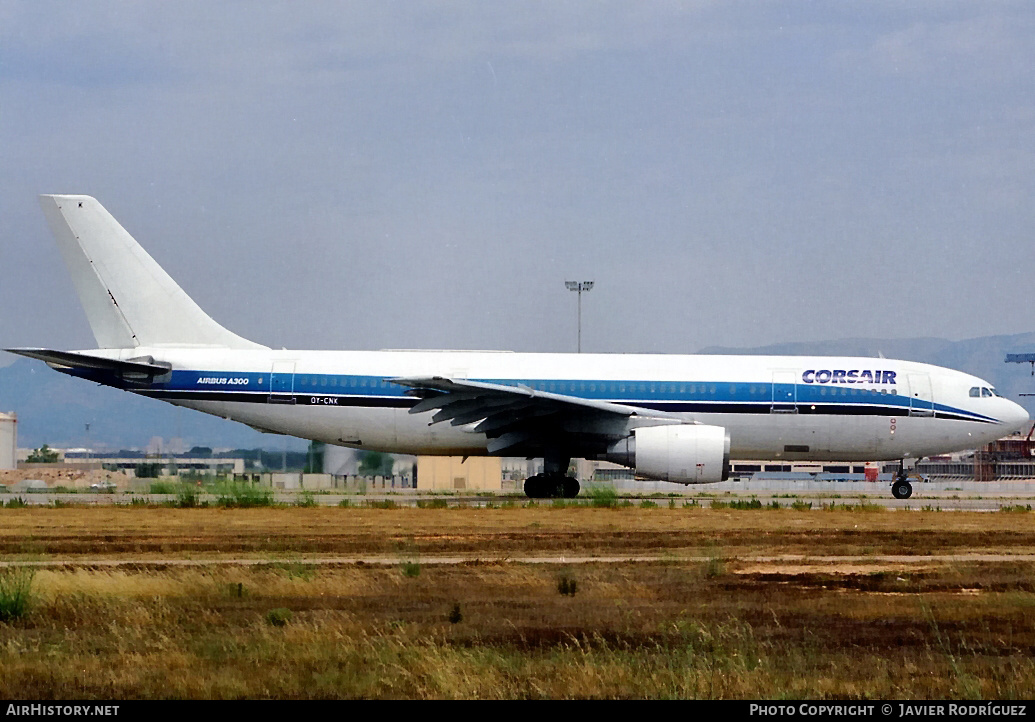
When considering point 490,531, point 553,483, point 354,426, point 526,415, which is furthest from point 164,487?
point 490,531

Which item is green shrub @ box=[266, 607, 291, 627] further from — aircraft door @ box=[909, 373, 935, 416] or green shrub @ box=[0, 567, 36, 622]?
aircraft door @ box=[909, 373, 935, 416]

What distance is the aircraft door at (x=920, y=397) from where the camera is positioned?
113 feet

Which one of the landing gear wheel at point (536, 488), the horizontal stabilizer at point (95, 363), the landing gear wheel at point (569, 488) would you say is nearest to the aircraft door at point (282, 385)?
the horizontal stabilizer at point (95, 363)

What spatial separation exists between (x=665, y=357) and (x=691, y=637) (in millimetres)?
23110

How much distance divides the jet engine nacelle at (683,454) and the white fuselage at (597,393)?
230 centimetres

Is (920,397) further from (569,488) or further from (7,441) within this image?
(7,441)

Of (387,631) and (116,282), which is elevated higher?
(116,282)

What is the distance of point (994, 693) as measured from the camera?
30.5 feet

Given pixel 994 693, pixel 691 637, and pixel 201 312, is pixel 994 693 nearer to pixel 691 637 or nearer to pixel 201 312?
pixel 691 637

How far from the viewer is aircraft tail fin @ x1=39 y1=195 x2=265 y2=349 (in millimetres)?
35156

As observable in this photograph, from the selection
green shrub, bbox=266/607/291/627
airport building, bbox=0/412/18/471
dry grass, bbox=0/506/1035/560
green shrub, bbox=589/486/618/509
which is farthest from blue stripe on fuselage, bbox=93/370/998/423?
airport building, bbox=0/412/18/471

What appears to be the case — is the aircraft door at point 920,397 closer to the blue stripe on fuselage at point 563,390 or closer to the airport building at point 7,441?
the blue stripe on fuselage at point 563,390
